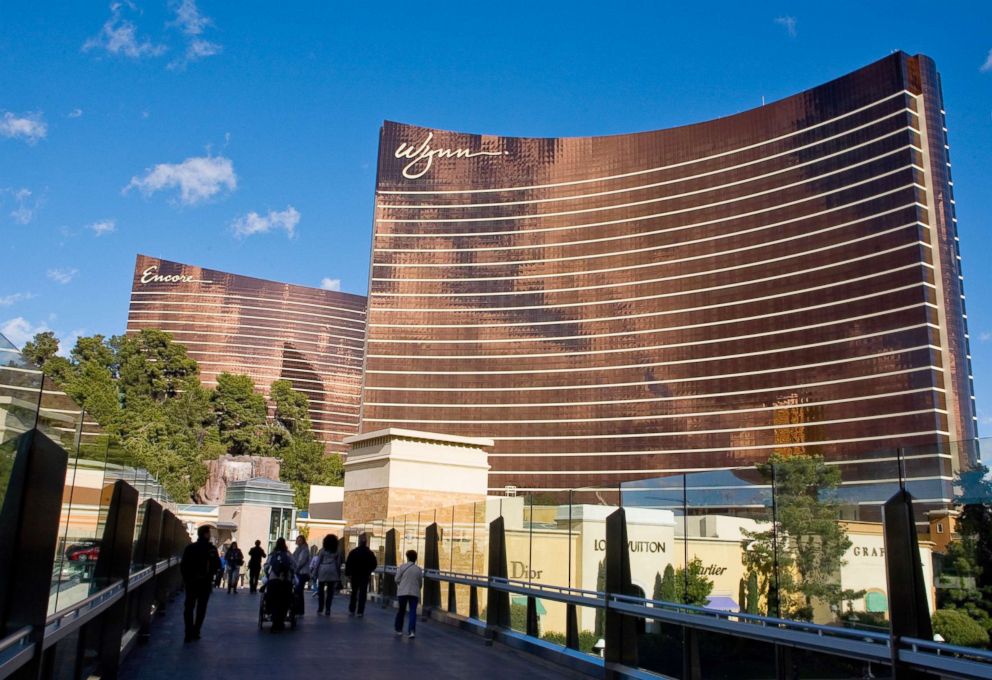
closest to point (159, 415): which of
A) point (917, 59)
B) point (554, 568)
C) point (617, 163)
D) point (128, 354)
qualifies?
point (128, 354)

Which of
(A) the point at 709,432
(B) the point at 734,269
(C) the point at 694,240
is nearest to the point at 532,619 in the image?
(A) the point at 709,432

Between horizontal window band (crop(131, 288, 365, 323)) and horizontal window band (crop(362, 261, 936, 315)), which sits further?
horizontal window band (crop(131, 288, 365, 323))

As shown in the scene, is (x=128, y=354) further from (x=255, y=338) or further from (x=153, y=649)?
(x=153, y=649)

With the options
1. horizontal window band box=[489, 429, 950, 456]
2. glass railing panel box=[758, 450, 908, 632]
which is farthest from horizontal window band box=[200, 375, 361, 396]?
glass railing panel box=[758, 450, 908, 632]

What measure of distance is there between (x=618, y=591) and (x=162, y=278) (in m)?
143

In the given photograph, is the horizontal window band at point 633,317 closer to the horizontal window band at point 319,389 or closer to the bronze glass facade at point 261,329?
the bronze glass facade at point 261,329

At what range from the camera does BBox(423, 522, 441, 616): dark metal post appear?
1816cm

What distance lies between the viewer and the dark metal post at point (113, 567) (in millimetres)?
8000

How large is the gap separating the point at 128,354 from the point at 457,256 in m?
43.6

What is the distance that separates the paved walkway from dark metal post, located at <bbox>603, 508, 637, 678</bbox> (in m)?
0.74

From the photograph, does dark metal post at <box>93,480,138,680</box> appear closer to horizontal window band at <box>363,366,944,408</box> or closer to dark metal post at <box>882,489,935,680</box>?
dark metal post at <box>882,489,935,680</box>

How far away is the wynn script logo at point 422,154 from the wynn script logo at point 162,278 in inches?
1874

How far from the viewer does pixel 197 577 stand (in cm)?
1266

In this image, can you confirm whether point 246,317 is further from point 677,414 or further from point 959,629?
point 959,629
